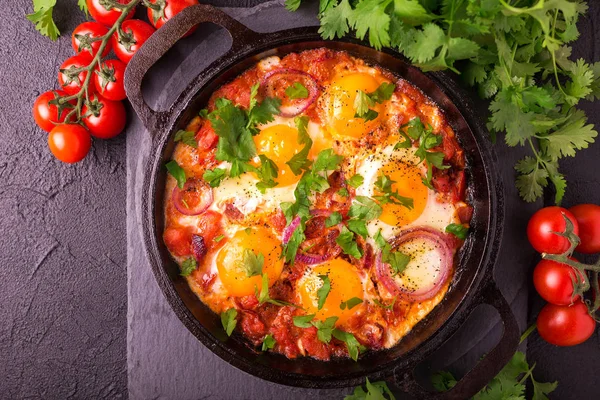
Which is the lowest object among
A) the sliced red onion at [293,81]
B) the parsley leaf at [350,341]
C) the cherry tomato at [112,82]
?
the parsley leaf at [350,341]

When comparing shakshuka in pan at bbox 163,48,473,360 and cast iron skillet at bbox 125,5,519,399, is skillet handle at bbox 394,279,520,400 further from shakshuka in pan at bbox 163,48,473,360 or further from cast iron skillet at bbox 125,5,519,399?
shakshuka in pan at bbox 163,48,473,360

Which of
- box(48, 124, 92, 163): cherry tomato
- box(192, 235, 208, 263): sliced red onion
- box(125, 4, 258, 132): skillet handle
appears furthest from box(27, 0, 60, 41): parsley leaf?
box(192, 235, 208, 263): sliced red onion

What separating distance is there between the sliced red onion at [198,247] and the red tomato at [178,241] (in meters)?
0.04

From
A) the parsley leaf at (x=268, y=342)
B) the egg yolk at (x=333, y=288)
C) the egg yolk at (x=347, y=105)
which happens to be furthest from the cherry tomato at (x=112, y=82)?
the parsley leaf at (x=268, y=342)

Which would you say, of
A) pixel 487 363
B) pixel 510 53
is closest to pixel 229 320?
pixel 487 363

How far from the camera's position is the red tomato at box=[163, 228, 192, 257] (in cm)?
351

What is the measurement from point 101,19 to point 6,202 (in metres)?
1.43

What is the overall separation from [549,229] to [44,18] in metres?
3.45

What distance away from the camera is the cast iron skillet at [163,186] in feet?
10.8

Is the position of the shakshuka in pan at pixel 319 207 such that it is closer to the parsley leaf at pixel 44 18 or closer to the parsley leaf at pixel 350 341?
the parsley leaf at pixel 350 341

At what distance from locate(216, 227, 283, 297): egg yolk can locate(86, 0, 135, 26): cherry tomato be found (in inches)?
63.3

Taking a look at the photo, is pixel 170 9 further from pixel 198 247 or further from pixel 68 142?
pixel 198 247

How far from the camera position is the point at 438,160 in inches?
137

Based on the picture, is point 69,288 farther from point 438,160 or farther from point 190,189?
point 438,160
